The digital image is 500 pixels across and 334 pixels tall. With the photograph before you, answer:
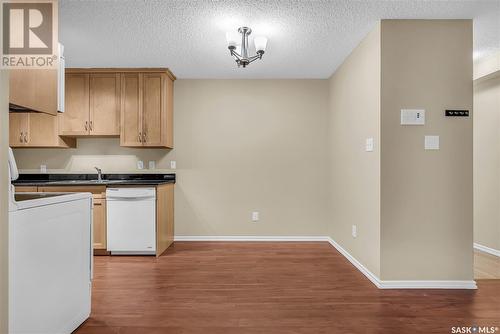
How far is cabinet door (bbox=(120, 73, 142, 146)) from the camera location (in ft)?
13.8

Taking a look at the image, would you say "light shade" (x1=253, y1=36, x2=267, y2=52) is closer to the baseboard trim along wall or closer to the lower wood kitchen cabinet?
the lower wood kitchen cabinet

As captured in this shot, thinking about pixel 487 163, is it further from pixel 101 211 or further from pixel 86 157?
pixel 86 157

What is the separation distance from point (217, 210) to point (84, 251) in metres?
A: 2.59

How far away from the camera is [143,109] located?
13.8 ft

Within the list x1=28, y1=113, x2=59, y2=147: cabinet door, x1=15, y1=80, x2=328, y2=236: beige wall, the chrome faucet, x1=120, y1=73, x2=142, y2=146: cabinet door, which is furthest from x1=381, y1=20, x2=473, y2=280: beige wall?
x1=28, y1=113, x2=59, y2=147: cabinet door

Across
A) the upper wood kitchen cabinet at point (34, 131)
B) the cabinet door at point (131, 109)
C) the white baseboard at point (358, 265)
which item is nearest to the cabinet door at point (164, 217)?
the cabinet door at point (131, 109)

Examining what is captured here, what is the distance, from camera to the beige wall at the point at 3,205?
1411 millimetres

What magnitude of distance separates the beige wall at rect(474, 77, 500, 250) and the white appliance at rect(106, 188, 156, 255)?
4.23m

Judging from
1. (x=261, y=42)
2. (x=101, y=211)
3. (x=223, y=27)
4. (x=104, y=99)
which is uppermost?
(x=223, y=27)

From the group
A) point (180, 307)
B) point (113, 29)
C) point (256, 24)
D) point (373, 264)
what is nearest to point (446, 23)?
point (256, 24)

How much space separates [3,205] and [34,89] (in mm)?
642

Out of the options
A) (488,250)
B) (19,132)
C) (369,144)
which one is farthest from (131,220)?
(488,250)

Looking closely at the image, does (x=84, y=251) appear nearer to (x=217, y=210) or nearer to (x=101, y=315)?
(x=101, y=315)
